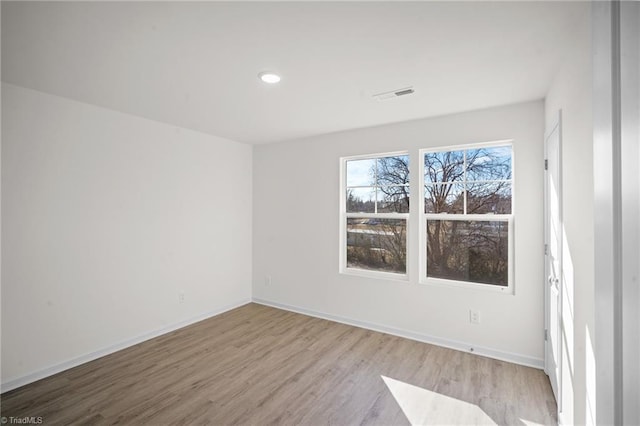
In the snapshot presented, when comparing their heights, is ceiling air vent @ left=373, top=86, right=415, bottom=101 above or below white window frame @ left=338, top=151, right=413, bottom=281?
above

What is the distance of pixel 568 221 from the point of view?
6.07 ft

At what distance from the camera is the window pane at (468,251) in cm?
317

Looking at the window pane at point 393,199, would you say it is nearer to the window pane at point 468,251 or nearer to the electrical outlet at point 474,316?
the window pane at point 468,251

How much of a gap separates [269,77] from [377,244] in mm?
2432

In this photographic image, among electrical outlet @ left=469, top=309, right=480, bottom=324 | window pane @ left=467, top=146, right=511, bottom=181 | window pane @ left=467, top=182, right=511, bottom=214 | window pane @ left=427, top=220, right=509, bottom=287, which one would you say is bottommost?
electrical outlet @ left=469, top=309, right=480, bottom=324

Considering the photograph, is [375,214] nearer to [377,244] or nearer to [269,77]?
[377,244]

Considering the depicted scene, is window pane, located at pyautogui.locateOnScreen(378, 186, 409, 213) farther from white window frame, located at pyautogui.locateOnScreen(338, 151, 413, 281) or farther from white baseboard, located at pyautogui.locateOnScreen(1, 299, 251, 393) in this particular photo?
white baseboard, located at pyautogui.locateOnScreen(1, 299, 251, 393)

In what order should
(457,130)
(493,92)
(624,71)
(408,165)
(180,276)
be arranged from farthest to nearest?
1. (180,276)
2. (408,165)
3. (457,130)
4. (493,92)
5. (624,71)

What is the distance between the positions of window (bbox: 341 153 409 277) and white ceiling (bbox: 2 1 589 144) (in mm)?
933

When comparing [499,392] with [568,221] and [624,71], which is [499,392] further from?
[624,71]

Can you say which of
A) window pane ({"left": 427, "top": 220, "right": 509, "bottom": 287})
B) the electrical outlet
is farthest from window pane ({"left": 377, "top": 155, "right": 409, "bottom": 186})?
the electrical outlet

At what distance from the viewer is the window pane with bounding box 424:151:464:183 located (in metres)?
3.38

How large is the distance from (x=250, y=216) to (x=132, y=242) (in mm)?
1841

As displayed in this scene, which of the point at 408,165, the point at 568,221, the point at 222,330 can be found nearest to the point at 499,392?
the point at 568,221
